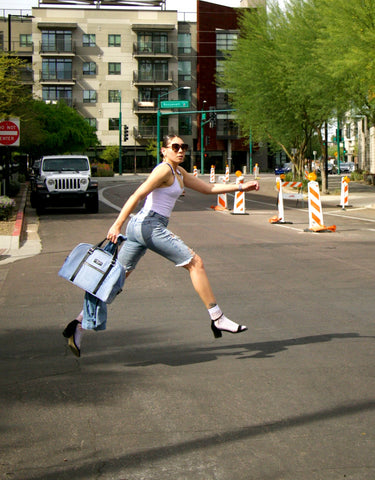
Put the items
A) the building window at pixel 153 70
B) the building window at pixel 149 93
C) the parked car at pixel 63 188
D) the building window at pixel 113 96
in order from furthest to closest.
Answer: the building window at pixel 149 93
the building window at pixel 153 70
the building window at pixel 113 96
the parked car at pixel 63 188

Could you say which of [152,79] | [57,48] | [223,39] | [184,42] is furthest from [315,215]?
[223,39]

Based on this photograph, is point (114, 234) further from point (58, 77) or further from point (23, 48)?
point (23, 48)

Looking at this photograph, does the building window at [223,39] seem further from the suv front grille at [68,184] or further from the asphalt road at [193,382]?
the asphalt road at [193,382]

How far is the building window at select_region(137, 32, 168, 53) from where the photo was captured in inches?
3447

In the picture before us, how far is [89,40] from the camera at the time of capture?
8656 centimetres

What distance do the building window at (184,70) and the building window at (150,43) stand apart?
3.04 metres

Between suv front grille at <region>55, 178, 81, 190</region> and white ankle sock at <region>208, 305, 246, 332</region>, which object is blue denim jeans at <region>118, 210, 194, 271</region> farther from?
Answer: suv front grille at <region>55, 178, 81, 190</region>

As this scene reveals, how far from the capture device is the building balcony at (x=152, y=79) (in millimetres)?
A: 87375

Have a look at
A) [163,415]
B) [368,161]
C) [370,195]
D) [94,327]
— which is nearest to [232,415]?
[163,415]

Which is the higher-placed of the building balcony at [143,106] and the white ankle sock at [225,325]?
the building balcony at [143,106]

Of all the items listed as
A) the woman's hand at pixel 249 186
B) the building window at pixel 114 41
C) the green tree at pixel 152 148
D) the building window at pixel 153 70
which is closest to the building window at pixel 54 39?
the building window at pixel 114 41

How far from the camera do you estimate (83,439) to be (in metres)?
4.25

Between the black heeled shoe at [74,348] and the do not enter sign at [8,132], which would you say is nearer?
the black heeled shoe at [74,348]

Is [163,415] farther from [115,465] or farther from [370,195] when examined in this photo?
[370,195]
